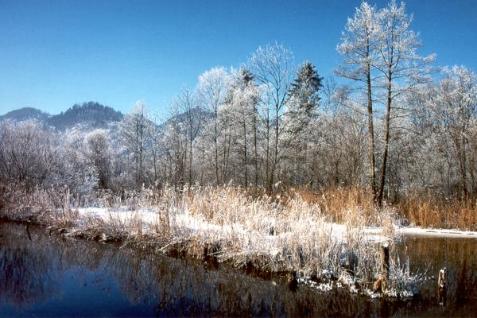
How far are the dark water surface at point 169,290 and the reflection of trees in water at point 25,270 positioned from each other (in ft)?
0.05

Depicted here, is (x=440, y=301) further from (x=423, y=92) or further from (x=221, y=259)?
(x=423, y=92)

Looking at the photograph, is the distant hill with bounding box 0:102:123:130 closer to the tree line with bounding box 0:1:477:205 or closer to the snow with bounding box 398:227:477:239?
the tree line with bounding box 0:1:477:205

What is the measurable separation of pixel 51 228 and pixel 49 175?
492 inches

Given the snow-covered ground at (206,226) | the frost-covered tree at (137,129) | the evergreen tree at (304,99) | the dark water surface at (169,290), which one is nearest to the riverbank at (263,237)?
the snow-covered ground at (206,226)

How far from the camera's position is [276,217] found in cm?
917

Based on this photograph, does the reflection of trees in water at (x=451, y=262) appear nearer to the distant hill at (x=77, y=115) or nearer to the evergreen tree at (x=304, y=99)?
the evergreen tree at (x=304, y=99)

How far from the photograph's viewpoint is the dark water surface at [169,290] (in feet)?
19.0

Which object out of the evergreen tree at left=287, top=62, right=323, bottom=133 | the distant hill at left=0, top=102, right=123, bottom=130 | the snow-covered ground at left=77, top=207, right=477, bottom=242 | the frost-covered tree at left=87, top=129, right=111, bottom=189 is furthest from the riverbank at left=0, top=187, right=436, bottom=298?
the distant hill at left=0, top=102, right=123, bottom=130

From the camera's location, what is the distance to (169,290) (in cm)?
681

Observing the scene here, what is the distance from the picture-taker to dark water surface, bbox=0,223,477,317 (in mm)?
5805

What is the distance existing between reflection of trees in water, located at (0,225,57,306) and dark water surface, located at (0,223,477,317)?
0.05 ft

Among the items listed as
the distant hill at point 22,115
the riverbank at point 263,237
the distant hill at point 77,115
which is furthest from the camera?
the distant hill at point 77,115

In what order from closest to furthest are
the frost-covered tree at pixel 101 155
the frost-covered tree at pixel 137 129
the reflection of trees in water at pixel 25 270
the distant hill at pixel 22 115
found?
the reflection of trees in water at pixel 25 270 < the frost-covered tree at pixel 101 155 < the frost-covered tree at pixel 137 129 < the distant hill at pixel 22 115

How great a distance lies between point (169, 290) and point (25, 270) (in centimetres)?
341
